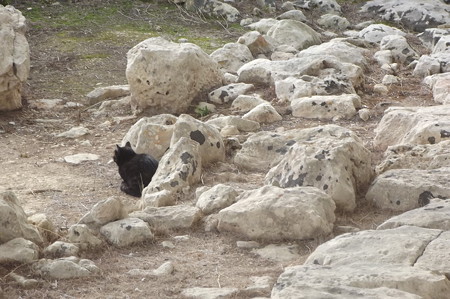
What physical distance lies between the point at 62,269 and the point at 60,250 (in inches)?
13.5

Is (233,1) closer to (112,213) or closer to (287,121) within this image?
(287,121)

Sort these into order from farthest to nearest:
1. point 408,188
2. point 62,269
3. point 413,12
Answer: point 413,12, point 408,188, point 62,269

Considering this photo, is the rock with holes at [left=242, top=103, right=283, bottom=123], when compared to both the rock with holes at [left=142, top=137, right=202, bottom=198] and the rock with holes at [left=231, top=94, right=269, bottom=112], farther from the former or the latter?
the rock with holes at [left=142, top=137, right=202, bottom=198]

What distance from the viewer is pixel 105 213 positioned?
5.78m

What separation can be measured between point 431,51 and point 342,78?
2.95 metres

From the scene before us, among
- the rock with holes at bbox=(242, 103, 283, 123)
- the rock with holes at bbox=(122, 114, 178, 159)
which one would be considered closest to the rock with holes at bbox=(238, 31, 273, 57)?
the rock with holes at bbox=(242, 103, 283, 123)

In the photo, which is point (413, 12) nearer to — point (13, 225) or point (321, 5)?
point (321, 5)

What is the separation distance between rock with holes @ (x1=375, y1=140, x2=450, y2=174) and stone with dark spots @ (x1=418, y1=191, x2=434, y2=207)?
694 millimetres

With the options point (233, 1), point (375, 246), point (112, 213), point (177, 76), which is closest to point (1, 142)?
point (177, 76)

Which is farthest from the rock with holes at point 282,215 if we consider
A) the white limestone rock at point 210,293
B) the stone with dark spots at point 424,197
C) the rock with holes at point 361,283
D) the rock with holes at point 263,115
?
the rock with holes at point 263,115

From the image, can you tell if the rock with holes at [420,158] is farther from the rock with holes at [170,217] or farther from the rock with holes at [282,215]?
the rock with holes at [170,217]

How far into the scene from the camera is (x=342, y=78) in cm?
980

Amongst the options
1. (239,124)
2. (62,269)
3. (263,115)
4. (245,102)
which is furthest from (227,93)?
(62,269)

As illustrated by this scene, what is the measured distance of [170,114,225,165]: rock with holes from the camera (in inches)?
304
